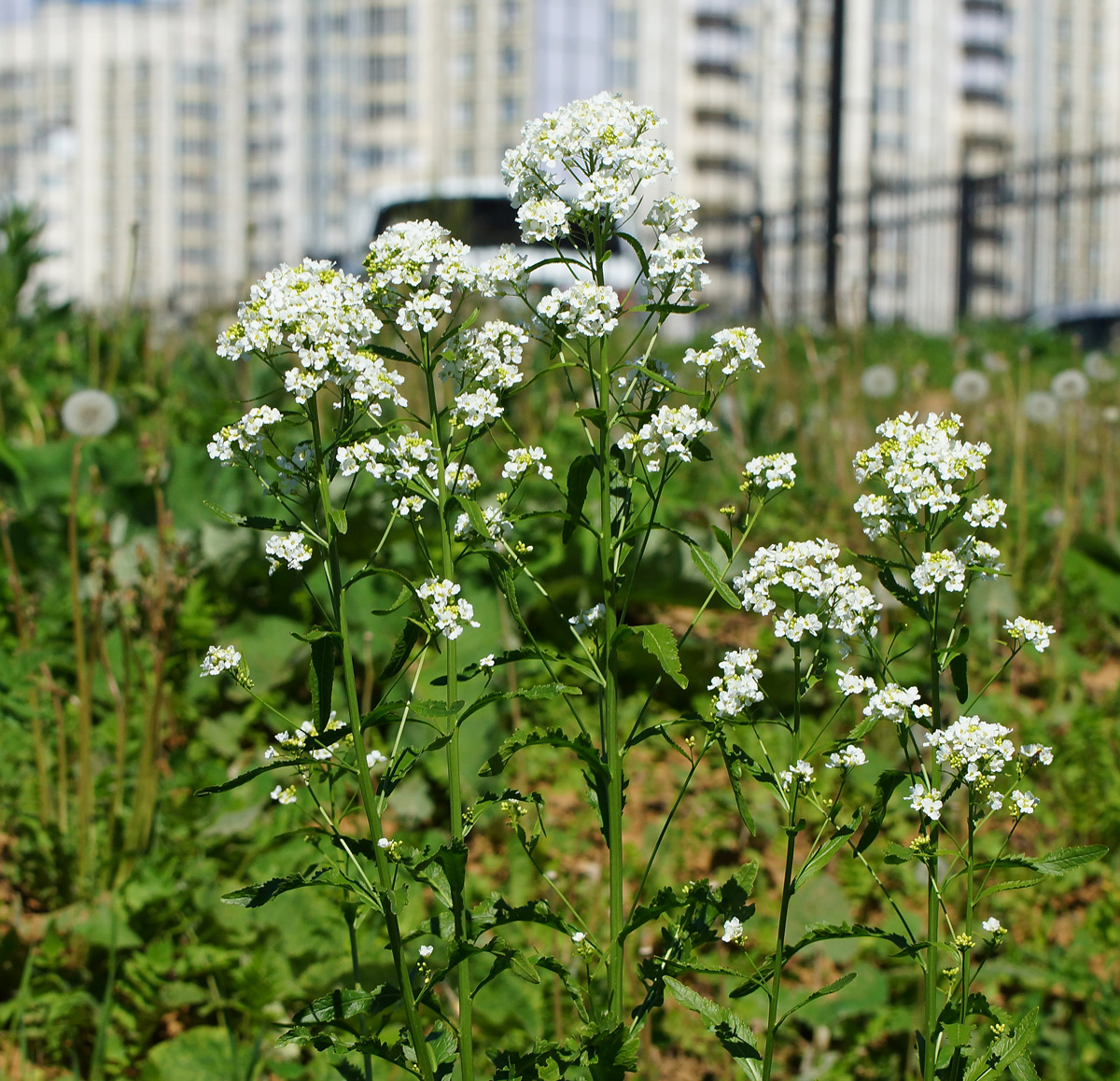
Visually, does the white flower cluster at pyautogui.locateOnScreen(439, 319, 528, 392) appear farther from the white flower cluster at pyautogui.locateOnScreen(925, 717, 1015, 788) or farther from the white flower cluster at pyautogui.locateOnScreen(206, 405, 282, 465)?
the white flower cluster at pyautogui.locateOnScreen(925, 717, 1015, 788)

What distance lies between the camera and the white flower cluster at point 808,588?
1.21 meters

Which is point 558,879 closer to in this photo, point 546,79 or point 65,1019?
point 65,1019

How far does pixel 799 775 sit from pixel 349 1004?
52 centimetres

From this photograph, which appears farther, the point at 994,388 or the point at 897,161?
the point at 897,161

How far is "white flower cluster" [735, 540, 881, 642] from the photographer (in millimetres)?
1211

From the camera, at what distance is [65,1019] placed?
2.14 m

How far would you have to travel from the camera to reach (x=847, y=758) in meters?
1.19

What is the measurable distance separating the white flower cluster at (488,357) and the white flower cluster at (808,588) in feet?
1.08

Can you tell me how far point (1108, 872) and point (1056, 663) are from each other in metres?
0.78

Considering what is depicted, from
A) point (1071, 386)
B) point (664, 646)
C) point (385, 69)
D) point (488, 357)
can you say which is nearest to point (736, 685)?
point (664, 646)

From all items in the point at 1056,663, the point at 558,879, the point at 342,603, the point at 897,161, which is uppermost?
the point at 897,161

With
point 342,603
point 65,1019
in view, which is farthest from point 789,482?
point 65,1019

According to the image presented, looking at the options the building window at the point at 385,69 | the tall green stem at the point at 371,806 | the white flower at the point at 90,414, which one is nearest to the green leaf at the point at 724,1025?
the tall green stem at the point at 371,806

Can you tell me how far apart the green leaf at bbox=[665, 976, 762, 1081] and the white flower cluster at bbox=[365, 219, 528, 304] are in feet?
2.37
